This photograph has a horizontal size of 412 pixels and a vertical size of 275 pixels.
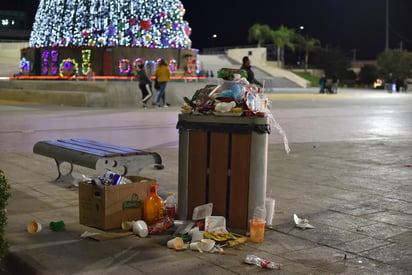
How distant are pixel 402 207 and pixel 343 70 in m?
74.1

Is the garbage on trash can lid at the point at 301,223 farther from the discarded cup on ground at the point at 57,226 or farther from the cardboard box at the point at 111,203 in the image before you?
the discarded cup on ground at the point at 57,226

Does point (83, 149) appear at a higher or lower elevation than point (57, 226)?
higher

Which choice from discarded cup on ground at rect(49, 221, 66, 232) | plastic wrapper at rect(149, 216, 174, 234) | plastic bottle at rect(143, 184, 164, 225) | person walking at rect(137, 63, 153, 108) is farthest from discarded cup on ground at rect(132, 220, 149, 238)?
person walking at rect(137, 63, 153, 108)

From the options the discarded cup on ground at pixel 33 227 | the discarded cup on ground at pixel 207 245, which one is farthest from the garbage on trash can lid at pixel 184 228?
the discarded cup on ground at pixel 33 227

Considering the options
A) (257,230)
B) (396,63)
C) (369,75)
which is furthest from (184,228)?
(369,75)

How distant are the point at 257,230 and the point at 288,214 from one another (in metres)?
0.96

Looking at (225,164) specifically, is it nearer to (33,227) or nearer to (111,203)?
(111,203)

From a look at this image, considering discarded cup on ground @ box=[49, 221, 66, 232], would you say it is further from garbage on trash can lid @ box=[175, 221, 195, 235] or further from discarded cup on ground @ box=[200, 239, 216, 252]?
discarded cup on ground @ box=[200, 239, 216, 252]

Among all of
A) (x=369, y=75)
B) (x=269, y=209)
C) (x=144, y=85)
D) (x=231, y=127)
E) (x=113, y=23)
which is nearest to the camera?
(x=231, y=127)

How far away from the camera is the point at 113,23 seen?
2647 cm

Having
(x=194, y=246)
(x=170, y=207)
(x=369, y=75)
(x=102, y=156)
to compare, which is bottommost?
(x=194, y=246)

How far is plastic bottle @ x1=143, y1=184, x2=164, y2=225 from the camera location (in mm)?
5141

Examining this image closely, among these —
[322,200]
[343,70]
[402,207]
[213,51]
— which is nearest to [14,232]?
[322,200]

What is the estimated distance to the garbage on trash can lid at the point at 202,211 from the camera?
502 cm
